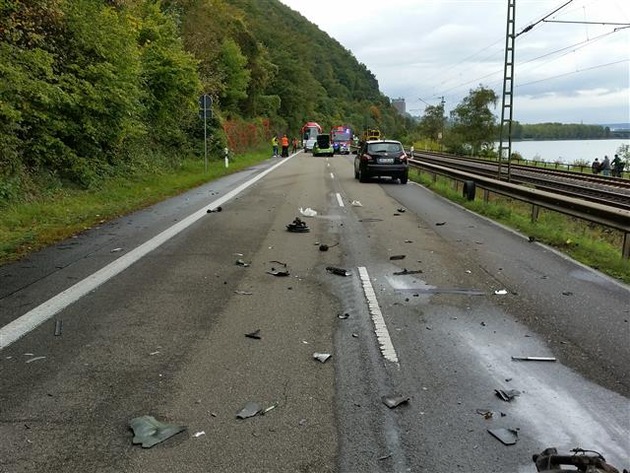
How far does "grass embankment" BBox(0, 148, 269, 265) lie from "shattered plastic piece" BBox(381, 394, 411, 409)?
19.8ft

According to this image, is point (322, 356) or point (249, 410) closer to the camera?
point (249, 410)

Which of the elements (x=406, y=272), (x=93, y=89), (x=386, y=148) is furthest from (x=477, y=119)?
(x=406, y=272)

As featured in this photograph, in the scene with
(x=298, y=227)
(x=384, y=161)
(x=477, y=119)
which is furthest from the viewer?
(x=477, y=119)

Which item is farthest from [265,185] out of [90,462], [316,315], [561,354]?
[90,462]

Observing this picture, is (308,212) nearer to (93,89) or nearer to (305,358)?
(93,89)

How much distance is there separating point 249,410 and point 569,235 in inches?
356

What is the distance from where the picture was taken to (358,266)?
7781mm

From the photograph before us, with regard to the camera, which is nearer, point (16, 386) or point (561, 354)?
point (16, 386)

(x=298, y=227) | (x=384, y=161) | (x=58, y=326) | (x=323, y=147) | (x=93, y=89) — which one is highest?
(x=93, y=89)

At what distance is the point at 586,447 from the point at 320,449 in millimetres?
1514

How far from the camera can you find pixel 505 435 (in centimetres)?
336

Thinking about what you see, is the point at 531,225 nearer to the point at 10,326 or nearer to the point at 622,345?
the point at 622,345

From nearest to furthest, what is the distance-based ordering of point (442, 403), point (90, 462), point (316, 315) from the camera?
point (90, 462)
point (442, 403)
point (316, 315)

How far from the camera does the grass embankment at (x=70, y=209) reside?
902cm
